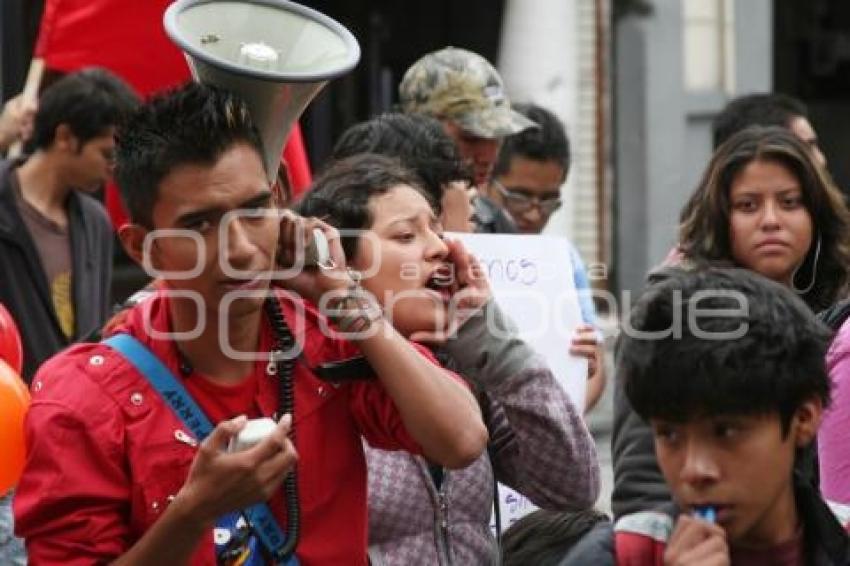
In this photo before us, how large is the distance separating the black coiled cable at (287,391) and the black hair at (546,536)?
36.8 inches

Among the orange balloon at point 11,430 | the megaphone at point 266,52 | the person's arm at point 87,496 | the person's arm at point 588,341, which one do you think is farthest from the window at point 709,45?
the person's arm at point 87,496

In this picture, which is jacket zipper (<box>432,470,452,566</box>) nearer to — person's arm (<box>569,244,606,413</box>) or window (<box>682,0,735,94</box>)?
person's arm (<box>569,244,606,413</box>)

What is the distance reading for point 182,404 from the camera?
2.91m

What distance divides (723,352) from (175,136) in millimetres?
934

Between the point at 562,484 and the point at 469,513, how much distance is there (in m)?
0.22

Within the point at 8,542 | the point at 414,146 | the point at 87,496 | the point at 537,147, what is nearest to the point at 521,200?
the point at 537,147

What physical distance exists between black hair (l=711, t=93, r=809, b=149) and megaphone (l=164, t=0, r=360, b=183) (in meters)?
3.21

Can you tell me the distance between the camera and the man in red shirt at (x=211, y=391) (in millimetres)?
2828

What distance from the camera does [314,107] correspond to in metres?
11.4

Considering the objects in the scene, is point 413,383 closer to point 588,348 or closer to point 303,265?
point 303,265

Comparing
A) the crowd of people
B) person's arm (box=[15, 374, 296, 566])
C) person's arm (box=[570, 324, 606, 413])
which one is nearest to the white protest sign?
person's arm (box=[570, 324, 606, 413])

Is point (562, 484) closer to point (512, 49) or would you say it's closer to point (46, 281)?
point (46, 281)

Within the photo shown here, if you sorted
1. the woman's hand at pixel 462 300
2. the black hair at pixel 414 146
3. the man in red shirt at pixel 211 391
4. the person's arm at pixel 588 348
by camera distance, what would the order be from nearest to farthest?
the man in red shirt at pixel 211 391 → the woman's hand at pixel 462 300 → the black hair at pixel 414 146 → the person's arm at pixel 588 348

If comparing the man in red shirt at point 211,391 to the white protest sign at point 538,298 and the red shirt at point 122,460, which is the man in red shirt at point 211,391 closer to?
the red shirt at point 122,460
